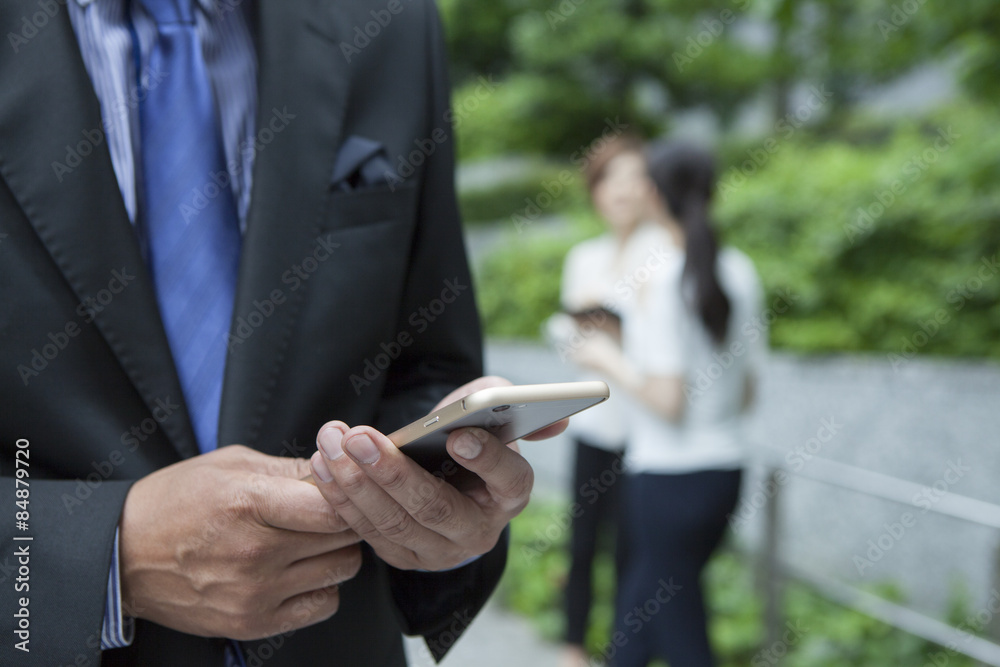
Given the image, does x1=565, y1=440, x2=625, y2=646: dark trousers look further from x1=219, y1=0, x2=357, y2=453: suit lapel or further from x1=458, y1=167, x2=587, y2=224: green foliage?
x1=458, y1=167, x2=587, y2=224: green foliage

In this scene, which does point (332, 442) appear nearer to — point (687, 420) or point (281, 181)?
point (281, 181)

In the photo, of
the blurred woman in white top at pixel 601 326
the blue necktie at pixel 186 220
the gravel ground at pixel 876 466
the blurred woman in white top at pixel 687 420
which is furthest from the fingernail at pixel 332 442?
the gravel ground at pixel 876 466

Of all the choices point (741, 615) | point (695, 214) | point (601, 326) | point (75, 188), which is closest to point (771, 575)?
point (741, 615)

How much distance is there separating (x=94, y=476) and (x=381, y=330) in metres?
0.45

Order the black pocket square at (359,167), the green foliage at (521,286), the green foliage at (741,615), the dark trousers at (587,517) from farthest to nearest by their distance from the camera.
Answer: the green foliage at (521,286) → the dark trousers at (587,517) → the green foliage at (741,615) → the black pocket square at (359,167)

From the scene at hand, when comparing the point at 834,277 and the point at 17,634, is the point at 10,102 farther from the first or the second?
the point at 834,277

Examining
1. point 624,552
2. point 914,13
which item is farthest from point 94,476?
point 914,13

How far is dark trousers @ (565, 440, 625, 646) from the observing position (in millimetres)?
3672

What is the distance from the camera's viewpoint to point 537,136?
42.3 feet

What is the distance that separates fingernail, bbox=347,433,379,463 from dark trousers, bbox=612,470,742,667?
7.65 feet

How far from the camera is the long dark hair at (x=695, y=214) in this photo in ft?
9.62

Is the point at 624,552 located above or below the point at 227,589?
below

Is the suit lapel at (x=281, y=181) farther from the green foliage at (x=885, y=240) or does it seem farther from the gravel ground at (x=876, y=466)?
the green foliage at (x=885, y=240)

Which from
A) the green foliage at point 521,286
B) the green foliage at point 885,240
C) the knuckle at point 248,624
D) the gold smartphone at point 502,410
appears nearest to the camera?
the gold smartphone at point 502,410
